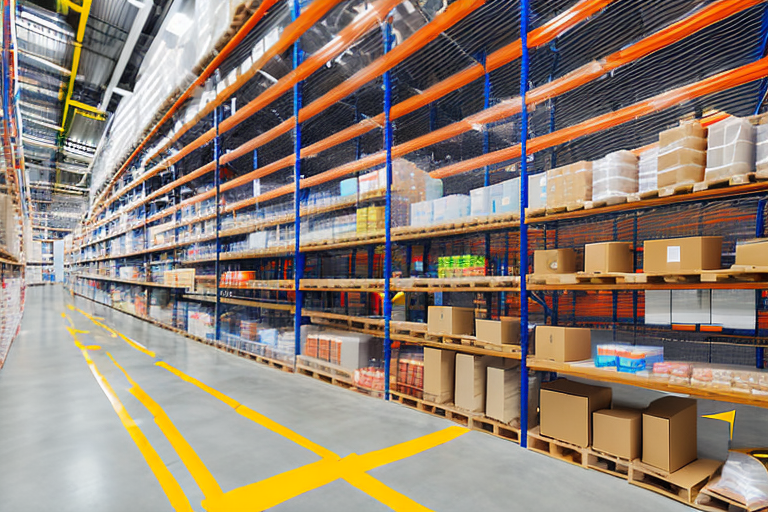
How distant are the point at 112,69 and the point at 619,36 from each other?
15035mm

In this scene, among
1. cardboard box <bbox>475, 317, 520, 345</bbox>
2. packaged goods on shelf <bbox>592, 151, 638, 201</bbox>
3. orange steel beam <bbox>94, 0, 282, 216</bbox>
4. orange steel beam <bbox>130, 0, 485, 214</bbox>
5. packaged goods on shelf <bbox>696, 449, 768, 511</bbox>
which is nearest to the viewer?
packaged goods on shelf <bbox>696, 449, 768, 511</bbox>

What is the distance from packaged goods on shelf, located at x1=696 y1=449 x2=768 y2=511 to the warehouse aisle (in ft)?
0.79

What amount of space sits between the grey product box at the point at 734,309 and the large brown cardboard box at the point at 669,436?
848 millimetres

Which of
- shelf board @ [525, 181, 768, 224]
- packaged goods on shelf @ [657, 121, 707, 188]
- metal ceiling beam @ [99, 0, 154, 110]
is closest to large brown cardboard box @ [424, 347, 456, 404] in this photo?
shelf board @ [525, 181, 768, 224]

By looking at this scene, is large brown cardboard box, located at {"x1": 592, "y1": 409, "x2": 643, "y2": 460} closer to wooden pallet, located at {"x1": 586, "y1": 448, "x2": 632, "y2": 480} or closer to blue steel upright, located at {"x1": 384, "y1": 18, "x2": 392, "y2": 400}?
wooden pallet, located at {"x1": 586, "y1": 448, "x2": 632, "y2": 480}

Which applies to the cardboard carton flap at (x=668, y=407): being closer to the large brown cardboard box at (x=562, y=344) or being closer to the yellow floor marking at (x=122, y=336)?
the large brown cardboard box at (x=562, y=344)

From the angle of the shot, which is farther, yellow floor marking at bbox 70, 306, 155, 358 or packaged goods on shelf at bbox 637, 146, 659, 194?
yellow floor marking at bbox 70, 306, 155, 358

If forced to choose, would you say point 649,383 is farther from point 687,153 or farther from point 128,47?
point 128,47

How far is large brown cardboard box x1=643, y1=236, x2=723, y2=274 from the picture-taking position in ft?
8.33

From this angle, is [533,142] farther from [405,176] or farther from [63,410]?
[63,410]

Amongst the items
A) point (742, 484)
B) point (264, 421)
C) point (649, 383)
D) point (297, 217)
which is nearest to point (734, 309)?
point (649, 383)

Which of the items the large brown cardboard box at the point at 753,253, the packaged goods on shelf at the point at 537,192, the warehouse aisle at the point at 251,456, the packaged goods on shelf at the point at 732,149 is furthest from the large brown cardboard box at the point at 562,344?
the packaged goods on shelf at the point at 732,149

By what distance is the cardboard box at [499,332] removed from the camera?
3604 millimetres

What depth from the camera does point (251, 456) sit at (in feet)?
10.2
